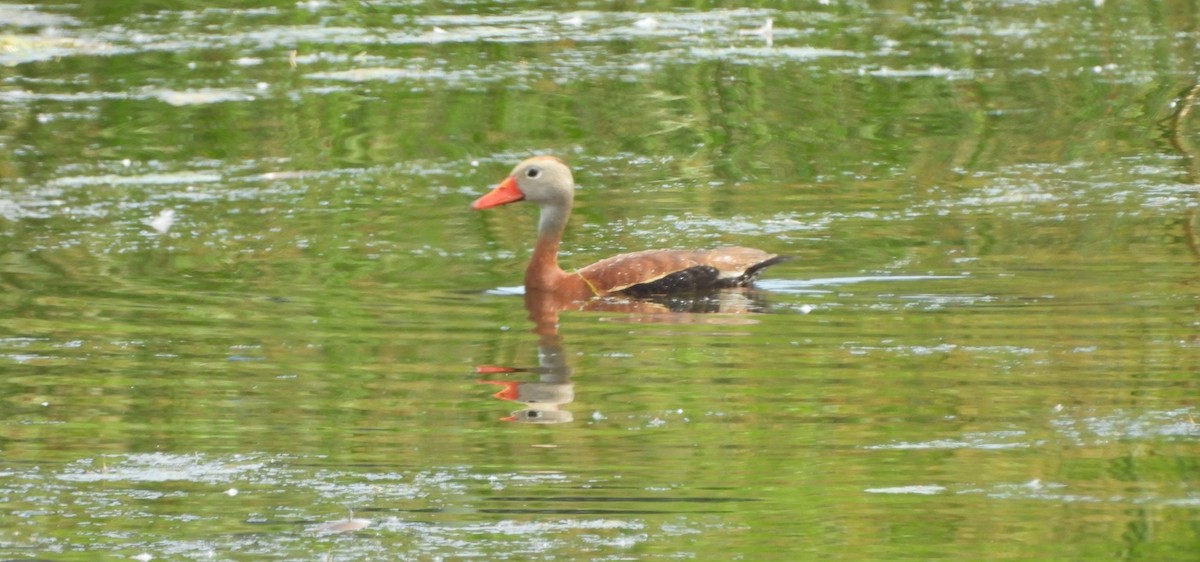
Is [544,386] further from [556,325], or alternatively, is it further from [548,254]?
[548,254]

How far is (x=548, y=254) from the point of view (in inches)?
402

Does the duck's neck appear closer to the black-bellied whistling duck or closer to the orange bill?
the black-bellied whistling duck

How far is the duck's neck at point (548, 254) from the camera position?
32.8 ft

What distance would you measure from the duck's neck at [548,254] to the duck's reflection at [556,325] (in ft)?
0.26

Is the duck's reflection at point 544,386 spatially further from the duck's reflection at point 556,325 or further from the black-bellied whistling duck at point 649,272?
the black-bellied whistling duck at point 649,272

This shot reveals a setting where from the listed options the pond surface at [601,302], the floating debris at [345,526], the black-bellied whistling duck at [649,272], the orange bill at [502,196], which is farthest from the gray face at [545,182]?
the floating debris at [345,526]

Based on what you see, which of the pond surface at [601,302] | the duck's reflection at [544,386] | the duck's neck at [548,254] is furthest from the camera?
the duck's neck at [548,254]

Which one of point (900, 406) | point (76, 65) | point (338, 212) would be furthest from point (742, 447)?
point (76, 65)

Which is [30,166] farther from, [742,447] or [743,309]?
[742,447]

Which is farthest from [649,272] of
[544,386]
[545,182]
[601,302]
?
[544,386]

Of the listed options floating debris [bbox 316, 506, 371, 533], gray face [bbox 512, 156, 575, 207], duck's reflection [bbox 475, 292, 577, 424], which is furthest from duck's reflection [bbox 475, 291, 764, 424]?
floating debris [bbox 316, 506, 371, 533]

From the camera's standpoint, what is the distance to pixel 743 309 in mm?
9383

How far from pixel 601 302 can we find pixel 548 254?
1.55 feet

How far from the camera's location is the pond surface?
5816mm
